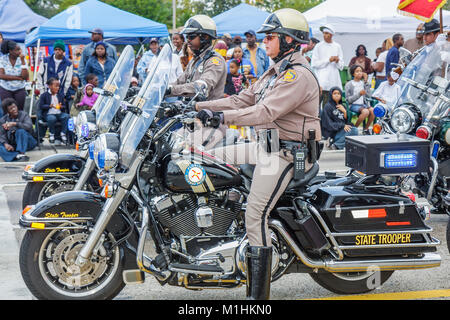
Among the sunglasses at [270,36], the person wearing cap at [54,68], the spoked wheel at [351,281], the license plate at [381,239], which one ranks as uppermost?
the sunglasses at [270,36]

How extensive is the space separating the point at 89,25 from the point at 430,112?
1163cm

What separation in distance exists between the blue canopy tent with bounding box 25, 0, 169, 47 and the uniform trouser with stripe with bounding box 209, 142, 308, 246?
12008mm

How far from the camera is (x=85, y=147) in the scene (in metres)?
6.10

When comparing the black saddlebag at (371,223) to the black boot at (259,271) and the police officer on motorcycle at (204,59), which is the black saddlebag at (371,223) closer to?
the black boot at (259,271)

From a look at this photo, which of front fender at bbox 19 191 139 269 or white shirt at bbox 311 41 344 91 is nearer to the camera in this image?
front fender at bbox 19 191 139 269

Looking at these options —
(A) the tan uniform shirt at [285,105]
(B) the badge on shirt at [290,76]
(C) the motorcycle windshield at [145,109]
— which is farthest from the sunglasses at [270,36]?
(C) the motorcycle windshield at [145,109]

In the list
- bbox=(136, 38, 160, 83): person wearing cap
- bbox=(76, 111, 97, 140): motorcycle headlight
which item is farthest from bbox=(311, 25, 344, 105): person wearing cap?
bbox=(76, 111, 97, 140): motorcycle headlight

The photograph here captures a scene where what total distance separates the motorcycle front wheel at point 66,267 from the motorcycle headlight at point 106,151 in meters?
0.46

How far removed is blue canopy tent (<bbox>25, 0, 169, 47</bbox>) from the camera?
15828 millimetres

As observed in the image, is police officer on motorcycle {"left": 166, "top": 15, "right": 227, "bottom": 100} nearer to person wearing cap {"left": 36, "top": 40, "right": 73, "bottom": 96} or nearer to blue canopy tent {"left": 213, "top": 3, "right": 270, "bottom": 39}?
person wearing cap {"left": 36, "top": 40, "right": 73, "bottom": 96}

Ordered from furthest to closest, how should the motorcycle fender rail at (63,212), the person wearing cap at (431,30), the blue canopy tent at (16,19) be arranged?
the blue canopy tent at (16,19)
the person wearing cap at (431,30)
the motorcycle fender rail at (63,212)

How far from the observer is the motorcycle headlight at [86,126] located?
18.8 feet

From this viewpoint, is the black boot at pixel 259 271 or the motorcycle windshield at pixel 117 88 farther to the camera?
the motorcycle windshield at pixel 117 88

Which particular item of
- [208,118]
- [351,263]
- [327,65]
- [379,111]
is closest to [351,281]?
[351,263]
